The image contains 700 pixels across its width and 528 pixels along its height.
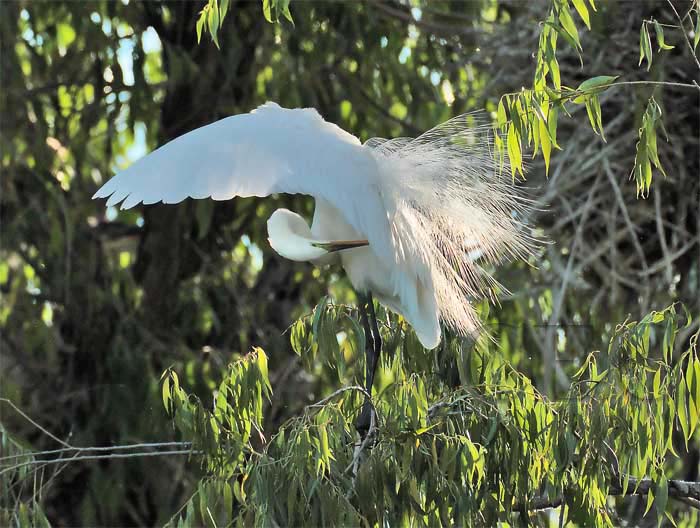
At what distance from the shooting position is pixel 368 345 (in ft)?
6.42

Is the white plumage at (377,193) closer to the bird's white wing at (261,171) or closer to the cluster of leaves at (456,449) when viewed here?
the bird's white wing at (261,171)

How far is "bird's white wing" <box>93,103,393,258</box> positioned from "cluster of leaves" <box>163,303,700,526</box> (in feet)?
0.81

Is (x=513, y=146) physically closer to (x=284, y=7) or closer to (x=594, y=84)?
(x=594, y=84)

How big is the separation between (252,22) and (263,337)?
3.03 ft

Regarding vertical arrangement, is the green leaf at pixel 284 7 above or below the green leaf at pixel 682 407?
above

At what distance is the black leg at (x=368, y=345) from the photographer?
1.91 m

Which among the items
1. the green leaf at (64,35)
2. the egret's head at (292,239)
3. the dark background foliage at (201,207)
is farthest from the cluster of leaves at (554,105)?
the green leaf at (64,35)

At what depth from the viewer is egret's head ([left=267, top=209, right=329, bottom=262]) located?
196 cm

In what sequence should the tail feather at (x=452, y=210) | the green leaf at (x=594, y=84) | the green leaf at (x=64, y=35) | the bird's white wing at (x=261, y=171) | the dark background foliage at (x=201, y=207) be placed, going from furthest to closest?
the green leaf at (x=64, y=35)
the dark background foliage at (x=201, y=207)
the tail feather at (x=452, y=210)
the bird's white wing at (x=261, y=171)
the green leaf at (x=594, y=84)

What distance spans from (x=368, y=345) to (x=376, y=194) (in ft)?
0.85

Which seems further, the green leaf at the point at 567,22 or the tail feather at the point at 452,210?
the tail feather at the point at 452,210

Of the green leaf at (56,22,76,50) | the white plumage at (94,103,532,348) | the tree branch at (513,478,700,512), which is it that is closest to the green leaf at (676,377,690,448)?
the tree branch at (513,478,700,512)

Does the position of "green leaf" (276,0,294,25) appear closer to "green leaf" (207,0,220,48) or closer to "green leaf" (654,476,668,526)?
"green leaf" (207,0,220,48)

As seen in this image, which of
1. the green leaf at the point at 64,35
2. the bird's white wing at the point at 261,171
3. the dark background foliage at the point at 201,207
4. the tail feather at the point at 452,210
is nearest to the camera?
the bird's white wing at the point at 261,171
